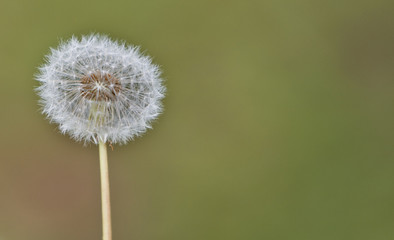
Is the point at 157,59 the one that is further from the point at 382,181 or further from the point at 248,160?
the point at 382,181

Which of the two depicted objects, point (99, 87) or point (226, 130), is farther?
point (226, 130)

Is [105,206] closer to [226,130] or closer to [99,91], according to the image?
[99,91]

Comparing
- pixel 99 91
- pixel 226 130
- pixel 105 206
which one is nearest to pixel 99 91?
pixel 99 91

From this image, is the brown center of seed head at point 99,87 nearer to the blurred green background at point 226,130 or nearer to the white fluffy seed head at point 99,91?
the white fluffy seed head at point 99,91

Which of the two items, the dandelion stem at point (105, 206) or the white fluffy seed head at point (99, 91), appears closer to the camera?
the dandelion stem at point (105, 206)

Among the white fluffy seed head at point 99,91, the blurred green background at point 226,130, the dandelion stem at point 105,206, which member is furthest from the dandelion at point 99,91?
the blurred green background at point 226,130

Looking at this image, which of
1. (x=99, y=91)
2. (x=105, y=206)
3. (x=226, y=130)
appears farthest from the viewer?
(x=226, y=130)
